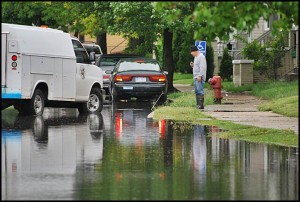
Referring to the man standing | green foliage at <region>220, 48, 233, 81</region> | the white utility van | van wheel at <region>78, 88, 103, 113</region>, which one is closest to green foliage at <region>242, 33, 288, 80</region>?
green foliage at <region>220, 48, 233, 81</region>

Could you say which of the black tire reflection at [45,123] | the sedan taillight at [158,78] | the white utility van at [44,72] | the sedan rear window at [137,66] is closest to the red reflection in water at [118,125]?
the black tire reflection at [45,123]

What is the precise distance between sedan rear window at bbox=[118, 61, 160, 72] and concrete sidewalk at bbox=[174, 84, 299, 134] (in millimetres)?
2532

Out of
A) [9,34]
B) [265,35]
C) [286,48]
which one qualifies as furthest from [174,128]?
[265,35]

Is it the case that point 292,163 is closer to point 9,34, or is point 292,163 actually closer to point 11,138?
point 11,138

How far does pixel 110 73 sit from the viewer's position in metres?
35.6

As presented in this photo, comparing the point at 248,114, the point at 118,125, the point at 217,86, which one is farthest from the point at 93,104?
the point at 118,125

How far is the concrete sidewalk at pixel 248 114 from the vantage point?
859 inches

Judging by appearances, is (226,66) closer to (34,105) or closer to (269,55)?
(269,55)

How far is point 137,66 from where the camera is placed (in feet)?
107

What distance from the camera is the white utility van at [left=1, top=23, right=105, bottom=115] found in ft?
78.5

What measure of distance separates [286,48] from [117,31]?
27.8 feet

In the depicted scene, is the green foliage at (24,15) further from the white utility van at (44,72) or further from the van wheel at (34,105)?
the van wheel at (34,105)

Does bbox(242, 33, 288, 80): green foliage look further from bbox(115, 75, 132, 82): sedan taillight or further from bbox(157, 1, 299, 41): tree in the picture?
bbox(157, 1, 299, 41): tree

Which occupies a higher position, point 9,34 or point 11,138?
point 9,34
